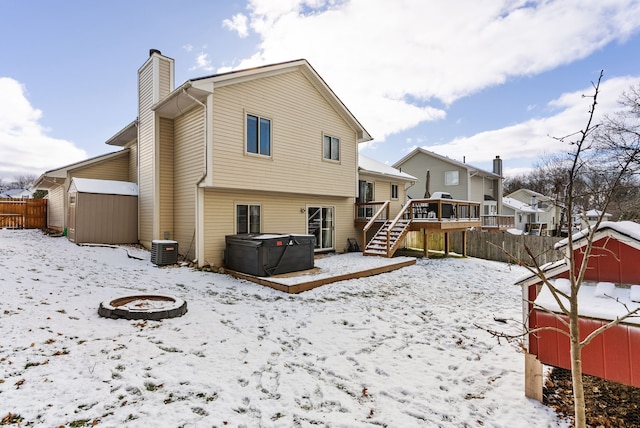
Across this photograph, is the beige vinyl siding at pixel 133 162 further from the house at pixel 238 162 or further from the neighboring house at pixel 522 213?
the neighboring house at pixel 522 213

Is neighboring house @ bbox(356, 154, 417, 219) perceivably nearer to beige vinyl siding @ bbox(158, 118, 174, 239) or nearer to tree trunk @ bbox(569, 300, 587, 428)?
beige vinyl siding @ bbox(158, 118, 174, 239)

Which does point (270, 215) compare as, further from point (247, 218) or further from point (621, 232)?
point (621, 232)

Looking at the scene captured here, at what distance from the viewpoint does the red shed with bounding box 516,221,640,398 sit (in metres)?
3.08

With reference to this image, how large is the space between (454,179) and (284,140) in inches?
804

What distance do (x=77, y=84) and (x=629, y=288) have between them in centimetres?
1881

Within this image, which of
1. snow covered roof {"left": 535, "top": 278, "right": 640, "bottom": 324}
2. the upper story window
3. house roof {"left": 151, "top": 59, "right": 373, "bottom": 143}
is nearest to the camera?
snow covered roof {"left": 535, "top": 278, "right": 640, "bottom": 324}

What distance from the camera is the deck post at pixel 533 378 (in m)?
3.50

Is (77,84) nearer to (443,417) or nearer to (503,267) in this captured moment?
(443,417)

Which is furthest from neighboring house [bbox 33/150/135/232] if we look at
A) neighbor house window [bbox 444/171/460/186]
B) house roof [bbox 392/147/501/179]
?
neighbor house window [bbox 444/171/460/186]

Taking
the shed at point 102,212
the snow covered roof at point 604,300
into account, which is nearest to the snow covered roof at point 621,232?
the snow covered roof at point 604,300

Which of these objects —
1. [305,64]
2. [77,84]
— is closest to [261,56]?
[305,64]

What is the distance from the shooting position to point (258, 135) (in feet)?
34.8

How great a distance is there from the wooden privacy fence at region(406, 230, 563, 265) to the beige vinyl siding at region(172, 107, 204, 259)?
11.3 metres

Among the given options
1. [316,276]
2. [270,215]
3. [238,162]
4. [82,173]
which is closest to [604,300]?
[316,276]
